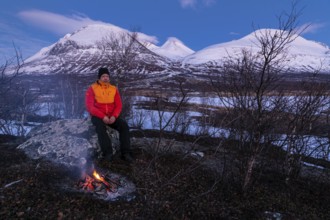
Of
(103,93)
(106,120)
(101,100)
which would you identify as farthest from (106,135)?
(103,93)

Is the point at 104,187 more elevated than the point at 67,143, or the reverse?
the point at 67,143

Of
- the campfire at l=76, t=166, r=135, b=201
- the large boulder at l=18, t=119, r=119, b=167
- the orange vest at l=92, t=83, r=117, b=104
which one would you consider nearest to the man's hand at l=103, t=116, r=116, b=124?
the orange vest at l=92, t=83, r=117, b=104

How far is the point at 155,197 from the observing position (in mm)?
3303

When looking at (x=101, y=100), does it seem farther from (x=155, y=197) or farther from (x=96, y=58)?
(x=96, y=58)

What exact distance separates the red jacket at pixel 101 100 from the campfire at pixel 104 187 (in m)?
1.28

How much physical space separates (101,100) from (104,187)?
1817 mm

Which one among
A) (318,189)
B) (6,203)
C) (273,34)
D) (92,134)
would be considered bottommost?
(318,189)

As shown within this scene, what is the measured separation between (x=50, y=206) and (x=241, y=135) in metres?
2.94

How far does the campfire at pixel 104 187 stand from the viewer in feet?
12.4

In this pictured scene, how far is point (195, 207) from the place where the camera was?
3811 millimetres

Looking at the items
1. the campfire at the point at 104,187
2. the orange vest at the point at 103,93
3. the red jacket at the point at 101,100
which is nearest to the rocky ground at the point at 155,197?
the campfire at the point at 104,187

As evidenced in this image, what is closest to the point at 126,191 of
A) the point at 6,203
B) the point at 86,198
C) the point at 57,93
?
the point at 86,198

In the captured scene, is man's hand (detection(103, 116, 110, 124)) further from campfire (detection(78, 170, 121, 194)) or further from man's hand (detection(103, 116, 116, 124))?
campfire (detection(78, 170, 121, 194))

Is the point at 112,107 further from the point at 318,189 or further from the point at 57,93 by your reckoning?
the point at 57,93
